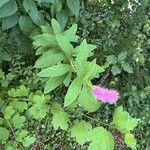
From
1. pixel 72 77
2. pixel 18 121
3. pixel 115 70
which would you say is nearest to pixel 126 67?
pixel 115 70

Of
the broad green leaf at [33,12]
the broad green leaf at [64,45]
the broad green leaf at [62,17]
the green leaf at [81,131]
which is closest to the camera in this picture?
the broad green leaf at [64,45]

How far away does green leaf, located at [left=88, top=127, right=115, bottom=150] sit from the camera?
2.05 metres

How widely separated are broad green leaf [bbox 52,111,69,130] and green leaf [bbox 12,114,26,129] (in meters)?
0.29

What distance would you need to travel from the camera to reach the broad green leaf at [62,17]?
272 centimetres

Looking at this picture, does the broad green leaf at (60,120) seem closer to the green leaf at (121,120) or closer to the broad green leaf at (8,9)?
the green leaf at (121,120)

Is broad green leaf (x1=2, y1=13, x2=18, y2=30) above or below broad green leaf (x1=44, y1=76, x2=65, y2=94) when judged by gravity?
above

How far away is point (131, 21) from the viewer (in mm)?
2889

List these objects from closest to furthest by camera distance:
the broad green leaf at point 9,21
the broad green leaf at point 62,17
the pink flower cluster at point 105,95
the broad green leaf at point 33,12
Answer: the pink flower cluster at point 105,95, the broad green leaf at point 33,12, the broad green leaf at point 9,21, the broad green leaf at point 62,17

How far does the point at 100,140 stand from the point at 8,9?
1009 mm

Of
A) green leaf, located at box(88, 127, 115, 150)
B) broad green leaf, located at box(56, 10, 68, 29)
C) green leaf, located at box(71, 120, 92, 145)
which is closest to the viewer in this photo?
green leaf, located at box(88, 127, 115, 150)

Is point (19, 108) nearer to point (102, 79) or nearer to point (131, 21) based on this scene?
point (102, 79)

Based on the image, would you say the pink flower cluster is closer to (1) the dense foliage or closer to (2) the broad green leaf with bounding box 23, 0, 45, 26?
(1) the dense foliage

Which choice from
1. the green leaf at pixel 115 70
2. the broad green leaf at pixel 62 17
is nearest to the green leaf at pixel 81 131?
the green leaf at pixel 115 70

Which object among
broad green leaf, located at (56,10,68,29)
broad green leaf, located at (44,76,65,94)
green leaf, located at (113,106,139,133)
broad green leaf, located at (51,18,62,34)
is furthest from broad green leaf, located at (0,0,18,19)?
green leaf, located at (113,106,139,133)
